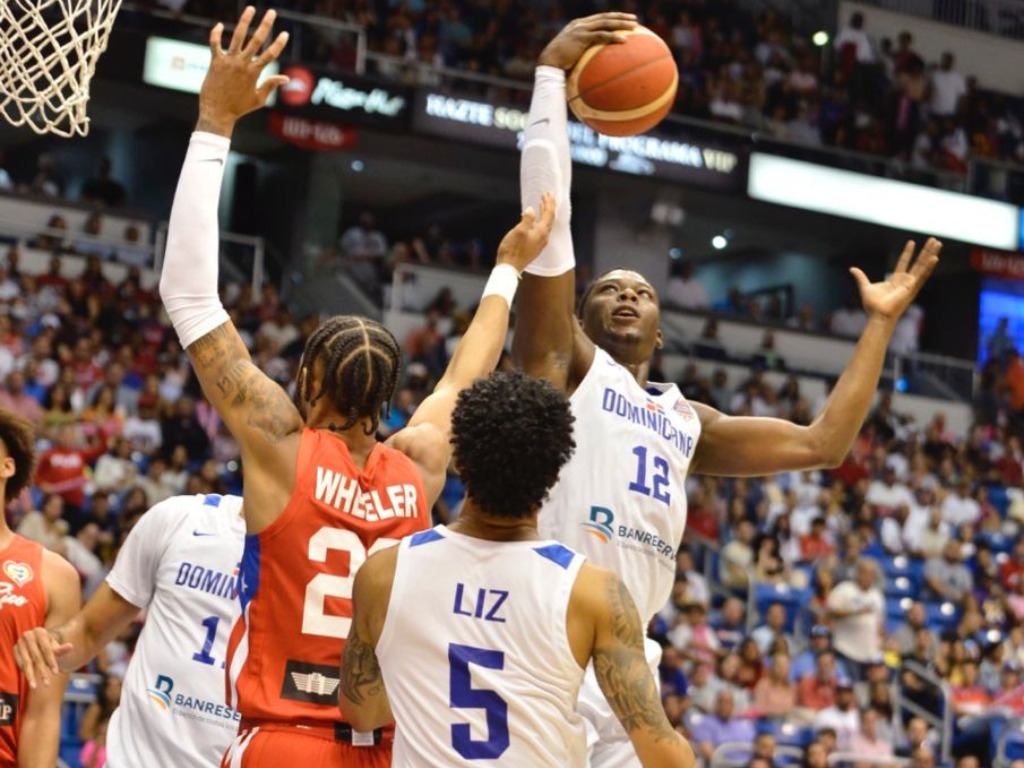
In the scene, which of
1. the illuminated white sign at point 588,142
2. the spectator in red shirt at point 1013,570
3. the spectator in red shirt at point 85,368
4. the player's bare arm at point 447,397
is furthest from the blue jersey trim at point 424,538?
the illuminated white sign at point 588,142

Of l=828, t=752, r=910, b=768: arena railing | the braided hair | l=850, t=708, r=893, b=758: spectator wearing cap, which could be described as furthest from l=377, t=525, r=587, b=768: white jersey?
l=850, t=708, r=893, b=758: spectator wearing cap

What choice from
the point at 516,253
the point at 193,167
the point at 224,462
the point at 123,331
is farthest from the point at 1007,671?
the point at 193,167

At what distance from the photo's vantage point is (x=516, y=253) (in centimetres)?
449

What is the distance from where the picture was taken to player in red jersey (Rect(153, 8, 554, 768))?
3680mm

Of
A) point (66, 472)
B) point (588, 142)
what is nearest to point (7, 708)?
point (66, 472)

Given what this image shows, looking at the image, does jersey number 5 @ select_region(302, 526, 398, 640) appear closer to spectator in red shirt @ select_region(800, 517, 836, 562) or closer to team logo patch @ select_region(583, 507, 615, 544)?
team logo patch @ select_region(583, 507, 615, 544)

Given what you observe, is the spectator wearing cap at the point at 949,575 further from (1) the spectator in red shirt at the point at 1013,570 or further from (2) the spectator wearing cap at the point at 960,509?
(2) the spectator wearing cap at the point at 960,509

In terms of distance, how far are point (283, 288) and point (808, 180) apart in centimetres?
702

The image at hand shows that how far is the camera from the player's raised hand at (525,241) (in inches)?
177

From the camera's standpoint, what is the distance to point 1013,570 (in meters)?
17.5

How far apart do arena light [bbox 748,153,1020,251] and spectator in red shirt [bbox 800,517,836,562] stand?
609 cm

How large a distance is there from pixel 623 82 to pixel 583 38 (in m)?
0.19

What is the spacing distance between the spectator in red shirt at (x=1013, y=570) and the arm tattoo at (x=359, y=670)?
14736 millimetres

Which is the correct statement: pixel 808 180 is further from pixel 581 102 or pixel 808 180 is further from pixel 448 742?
pixel 448 742
